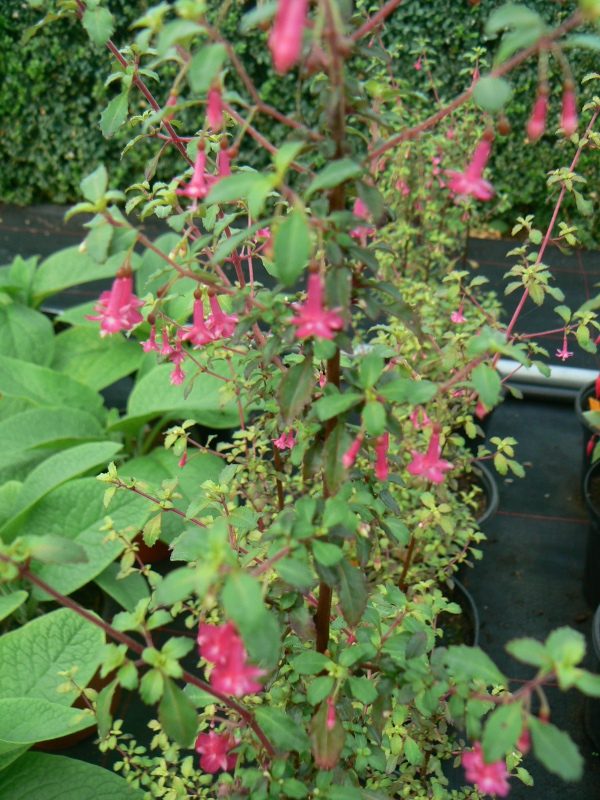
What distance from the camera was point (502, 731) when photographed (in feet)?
2.43

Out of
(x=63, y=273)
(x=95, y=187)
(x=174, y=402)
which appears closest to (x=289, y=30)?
(x=95, y=187)

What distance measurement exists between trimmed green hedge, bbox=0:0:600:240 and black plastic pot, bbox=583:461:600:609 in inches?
88.1

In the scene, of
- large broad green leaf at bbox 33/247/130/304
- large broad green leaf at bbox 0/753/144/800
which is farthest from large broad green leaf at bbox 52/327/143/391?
large broad green leaf at bbox 0/753/144/800

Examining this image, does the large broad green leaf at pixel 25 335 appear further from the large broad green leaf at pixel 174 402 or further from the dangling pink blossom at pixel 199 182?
the dangling pink blossom at pixel 199 182

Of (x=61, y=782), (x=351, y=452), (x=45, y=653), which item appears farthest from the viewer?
(x=45, y=653)

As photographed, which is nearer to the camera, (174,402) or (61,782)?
(61,782)

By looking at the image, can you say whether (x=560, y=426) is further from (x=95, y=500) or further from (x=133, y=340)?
(x=95, y=500)

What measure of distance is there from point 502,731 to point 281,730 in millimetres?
343

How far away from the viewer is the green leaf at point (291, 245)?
737 mm

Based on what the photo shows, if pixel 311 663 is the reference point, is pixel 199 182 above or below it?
above

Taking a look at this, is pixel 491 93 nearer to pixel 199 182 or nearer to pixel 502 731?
pixel 199 182

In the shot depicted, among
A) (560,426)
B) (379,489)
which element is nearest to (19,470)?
(379,489)

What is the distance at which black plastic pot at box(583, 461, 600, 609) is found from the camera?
2.33 meters

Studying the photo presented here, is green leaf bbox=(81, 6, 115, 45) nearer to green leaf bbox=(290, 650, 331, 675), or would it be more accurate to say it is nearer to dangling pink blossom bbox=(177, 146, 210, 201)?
dangling pink blossom bbox=(177, 146, 210, 201)
